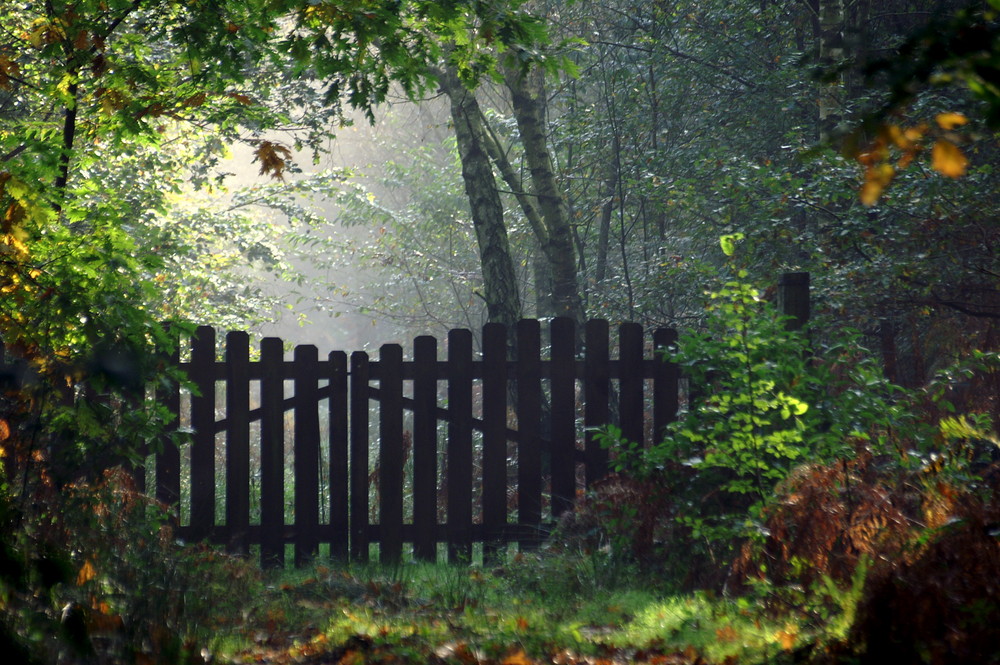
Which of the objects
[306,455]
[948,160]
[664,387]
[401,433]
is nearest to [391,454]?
[401,433]

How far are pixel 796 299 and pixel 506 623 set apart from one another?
326 centimetres

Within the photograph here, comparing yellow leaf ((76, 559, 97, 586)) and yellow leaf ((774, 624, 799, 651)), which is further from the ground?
yellow leaf ((76, 559, 97, 586))

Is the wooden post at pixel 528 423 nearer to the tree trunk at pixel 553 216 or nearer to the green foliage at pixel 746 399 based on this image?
the green foliage at pixel 746 399

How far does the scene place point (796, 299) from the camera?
6.23 metres

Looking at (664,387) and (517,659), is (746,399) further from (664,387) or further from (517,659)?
(517,659)

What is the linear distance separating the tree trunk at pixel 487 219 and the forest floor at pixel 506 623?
3519 mm

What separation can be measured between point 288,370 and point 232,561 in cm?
148

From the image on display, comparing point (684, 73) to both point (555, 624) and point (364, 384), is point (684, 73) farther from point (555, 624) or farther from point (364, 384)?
point (555, 624)

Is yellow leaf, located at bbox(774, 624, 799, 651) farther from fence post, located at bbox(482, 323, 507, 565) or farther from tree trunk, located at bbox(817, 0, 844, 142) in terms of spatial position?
tree trunk, located at bbox(817, 0, 844, 142)

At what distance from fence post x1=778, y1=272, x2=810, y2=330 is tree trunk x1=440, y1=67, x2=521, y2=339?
323 cm

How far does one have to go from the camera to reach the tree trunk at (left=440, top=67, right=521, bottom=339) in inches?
353

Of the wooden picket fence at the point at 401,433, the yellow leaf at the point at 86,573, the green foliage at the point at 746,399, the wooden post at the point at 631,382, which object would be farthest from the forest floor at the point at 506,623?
the wooden post at the point at 631,382

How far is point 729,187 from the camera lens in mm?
9641

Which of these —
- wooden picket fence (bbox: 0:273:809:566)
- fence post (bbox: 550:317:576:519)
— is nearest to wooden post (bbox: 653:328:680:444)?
wooden picket fence (bbox: 0:273:809:566)
